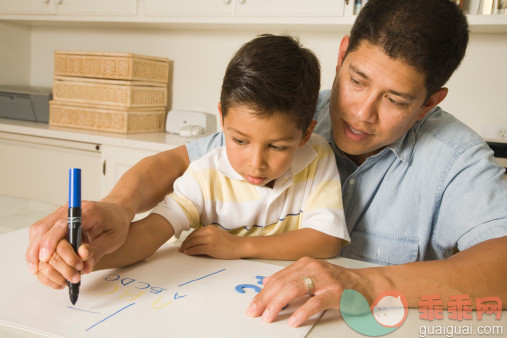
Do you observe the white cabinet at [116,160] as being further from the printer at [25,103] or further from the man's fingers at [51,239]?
the man's fingers at [51,239]

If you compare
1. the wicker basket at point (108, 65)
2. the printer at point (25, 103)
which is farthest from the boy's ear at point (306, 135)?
the printer at point (25, 103)

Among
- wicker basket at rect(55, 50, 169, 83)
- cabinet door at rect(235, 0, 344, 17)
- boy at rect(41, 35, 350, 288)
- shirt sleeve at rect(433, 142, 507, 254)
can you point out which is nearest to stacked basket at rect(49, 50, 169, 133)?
wicker basket at rect(55, 50, 169, 83)

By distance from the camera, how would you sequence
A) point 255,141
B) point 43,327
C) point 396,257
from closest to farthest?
point 43,327 → point 255,141 → point 396,257

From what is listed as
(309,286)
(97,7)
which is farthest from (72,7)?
(309,286)

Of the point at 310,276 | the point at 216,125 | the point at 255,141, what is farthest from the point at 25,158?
the point at 310,276

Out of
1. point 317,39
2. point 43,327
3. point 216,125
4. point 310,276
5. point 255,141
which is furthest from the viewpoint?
point 216,125

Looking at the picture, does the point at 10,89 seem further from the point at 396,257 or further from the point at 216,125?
the point at 396,257

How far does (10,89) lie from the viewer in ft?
9.05

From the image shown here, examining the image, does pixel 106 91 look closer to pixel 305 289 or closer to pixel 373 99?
pixel 373 99

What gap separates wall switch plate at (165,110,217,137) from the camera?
258 cm

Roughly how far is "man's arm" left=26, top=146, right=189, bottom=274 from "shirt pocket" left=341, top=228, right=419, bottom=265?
44 cm

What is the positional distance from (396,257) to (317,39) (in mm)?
1639

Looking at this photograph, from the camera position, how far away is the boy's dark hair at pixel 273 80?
859 millimetres

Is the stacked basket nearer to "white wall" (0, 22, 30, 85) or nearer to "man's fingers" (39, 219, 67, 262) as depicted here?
"white wall" (0, 22, 30, 85)
